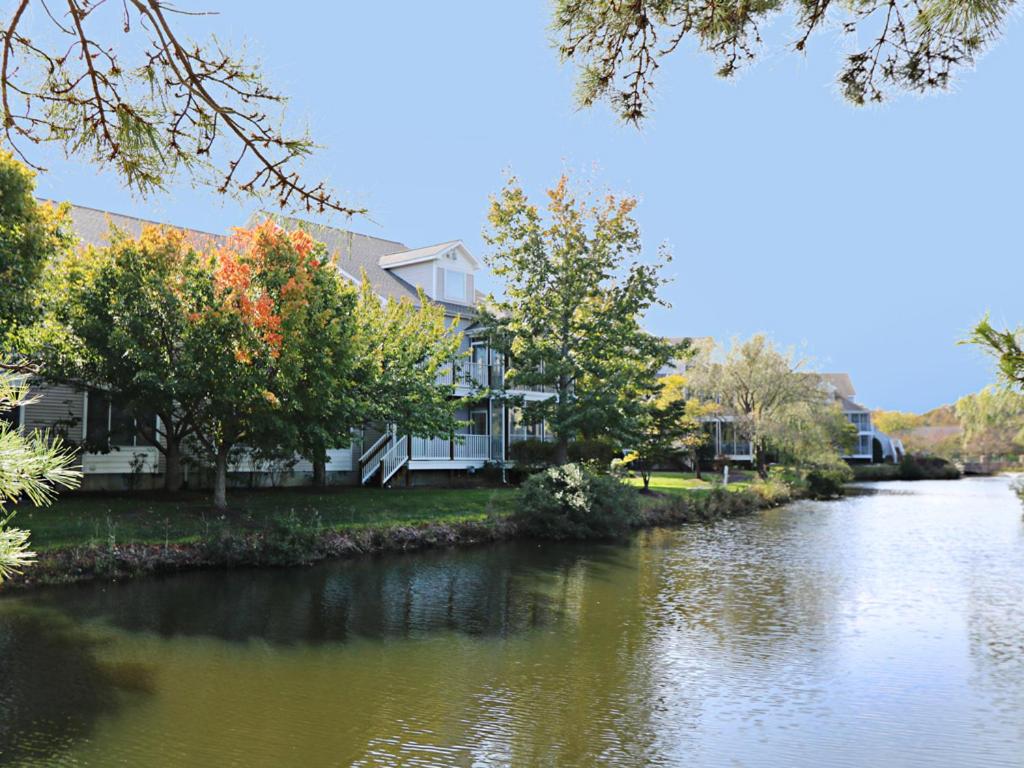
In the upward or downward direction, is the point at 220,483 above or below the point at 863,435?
below

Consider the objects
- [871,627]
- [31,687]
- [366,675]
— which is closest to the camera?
[31,687]

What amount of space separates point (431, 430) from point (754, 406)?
78.6ft

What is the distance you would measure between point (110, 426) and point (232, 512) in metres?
5.32

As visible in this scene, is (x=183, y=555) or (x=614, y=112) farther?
(x=183, y=555)

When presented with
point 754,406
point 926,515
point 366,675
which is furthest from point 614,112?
point 754,406

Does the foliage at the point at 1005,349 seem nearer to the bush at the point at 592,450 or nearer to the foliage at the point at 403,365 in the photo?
the foliage at the point at 403,365

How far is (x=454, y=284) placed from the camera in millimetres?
31312

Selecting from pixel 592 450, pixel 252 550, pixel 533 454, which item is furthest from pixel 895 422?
pixel 252 550

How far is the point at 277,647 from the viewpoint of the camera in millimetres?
10344

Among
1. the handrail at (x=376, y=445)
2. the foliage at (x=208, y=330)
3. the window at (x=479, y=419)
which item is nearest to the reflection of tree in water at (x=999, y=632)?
the foliage at (x=208, y=330)

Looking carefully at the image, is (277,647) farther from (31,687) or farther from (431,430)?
(431,430)

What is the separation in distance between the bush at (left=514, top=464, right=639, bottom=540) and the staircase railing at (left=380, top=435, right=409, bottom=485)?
5.84 meters

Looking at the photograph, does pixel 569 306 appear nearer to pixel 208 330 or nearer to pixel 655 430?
pixel 655 430

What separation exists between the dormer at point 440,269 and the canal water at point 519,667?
1530cm
